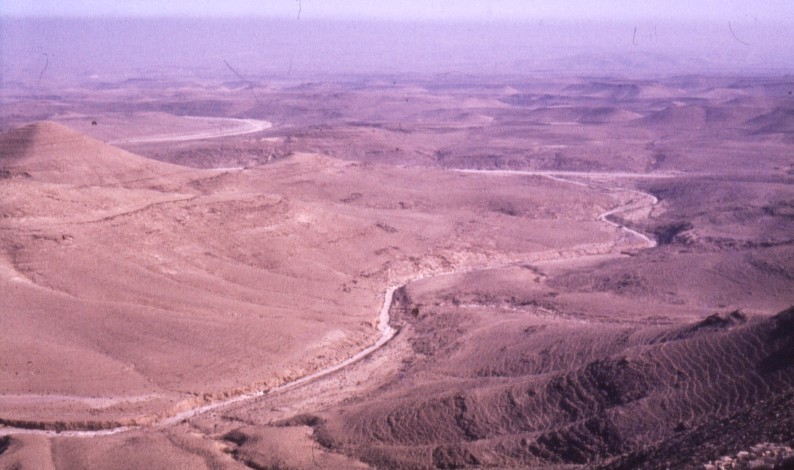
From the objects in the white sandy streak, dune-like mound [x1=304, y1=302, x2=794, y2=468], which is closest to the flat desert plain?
dune-like mound [x1=304, y1=302, x2=794, y2=468]

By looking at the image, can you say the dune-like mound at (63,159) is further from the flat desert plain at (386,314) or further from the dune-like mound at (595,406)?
the dune-like mound at (595,406)

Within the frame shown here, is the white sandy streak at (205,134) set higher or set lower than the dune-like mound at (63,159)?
lower

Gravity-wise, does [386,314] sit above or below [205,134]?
above

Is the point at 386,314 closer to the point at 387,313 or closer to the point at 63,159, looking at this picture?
the point at 387,313

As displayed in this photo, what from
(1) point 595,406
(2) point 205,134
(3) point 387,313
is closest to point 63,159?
(3) point 387,313

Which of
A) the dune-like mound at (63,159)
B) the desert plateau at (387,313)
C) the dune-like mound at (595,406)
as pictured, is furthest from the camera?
the dune-like mound at (63,159)

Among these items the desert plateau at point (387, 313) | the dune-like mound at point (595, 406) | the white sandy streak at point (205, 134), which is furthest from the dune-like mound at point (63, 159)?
the white sandy streak at point (205, 134)

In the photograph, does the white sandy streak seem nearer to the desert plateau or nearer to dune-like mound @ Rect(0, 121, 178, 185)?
the desert plateau
